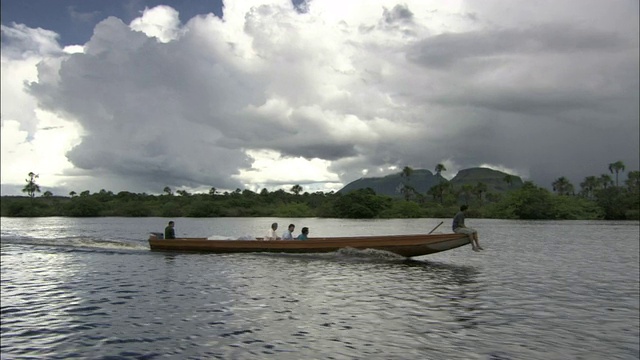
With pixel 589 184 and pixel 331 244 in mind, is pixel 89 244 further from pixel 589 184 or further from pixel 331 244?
pixel 589 184

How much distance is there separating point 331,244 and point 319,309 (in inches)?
564

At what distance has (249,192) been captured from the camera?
186500mm

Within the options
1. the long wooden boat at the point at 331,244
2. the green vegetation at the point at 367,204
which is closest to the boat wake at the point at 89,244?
the long wooden boat at the point at 331,244

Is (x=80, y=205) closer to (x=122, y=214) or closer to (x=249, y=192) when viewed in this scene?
(x=122, y=214)

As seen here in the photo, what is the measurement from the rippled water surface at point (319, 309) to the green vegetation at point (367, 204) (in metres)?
103

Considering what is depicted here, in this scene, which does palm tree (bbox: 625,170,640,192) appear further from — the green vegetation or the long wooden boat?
the long wooden boat

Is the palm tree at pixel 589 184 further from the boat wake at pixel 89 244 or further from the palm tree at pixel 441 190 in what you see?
the boat wake at pixel 89 244

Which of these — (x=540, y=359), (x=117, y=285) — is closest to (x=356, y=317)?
(x=540, y=359)

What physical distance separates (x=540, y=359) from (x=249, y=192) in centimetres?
17799

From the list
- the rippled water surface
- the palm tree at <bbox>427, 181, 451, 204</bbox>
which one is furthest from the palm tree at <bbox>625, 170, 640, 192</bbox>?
the rippled water surface

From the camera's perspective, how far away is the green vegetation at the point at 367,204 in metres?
124

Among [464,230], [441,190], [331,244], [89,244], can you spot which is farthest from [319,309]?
[441,190]

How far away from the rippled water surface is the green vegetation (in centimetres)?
10340

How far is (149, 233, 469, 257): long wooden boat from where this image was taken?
28.3 meters
